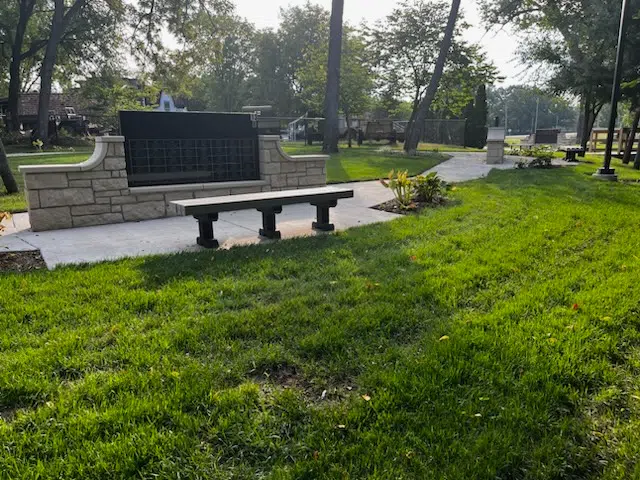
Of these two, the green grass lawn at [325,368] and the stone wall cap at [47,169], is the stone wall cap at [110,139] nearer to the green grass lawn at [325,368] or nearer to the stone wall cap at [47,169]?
the stone wall cap at [47,169]

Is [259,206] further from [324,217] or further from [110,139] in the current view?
[110,139]

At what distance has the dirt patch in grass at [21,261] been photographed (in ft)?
13.9

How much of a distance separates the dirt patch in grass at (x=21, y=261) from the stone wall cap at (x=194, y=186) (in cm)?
191

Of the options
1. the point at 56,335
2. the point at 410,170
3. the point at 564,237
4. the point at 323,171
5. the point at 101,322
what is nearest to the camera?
the point at 56,335

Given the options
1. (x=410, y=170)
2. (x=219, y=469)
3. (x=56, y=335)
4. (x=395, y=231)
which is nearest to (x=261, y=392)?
(x=219, y=469)

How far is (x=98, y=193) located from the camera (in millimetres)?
6180

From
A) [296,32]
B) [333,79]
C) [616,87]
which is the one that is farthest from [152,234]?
[296,32]

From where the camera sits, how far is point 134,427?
1.98 meters

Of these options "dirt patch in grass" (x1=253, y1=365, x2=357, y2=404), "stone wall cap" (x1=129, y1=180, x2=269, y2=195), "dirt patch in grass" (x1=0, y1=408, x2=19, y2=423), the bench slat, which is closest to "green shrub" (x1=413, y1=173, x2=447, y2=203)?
the bench slat

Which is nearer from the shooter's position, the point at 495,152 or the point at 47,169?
the point at 47,169

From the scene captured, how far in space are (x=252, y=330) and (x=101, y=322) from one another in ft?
3.22

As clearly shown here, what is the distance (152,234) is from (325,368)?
3831 mm

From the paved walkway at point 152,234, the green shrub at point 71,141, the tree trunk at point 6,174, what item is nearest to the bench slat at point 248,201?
the paved walkway at point 152,234

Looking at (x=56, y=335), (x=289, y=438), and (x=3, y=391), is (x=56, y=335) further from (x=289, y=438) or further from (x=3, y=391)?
(x=289, y=438)
